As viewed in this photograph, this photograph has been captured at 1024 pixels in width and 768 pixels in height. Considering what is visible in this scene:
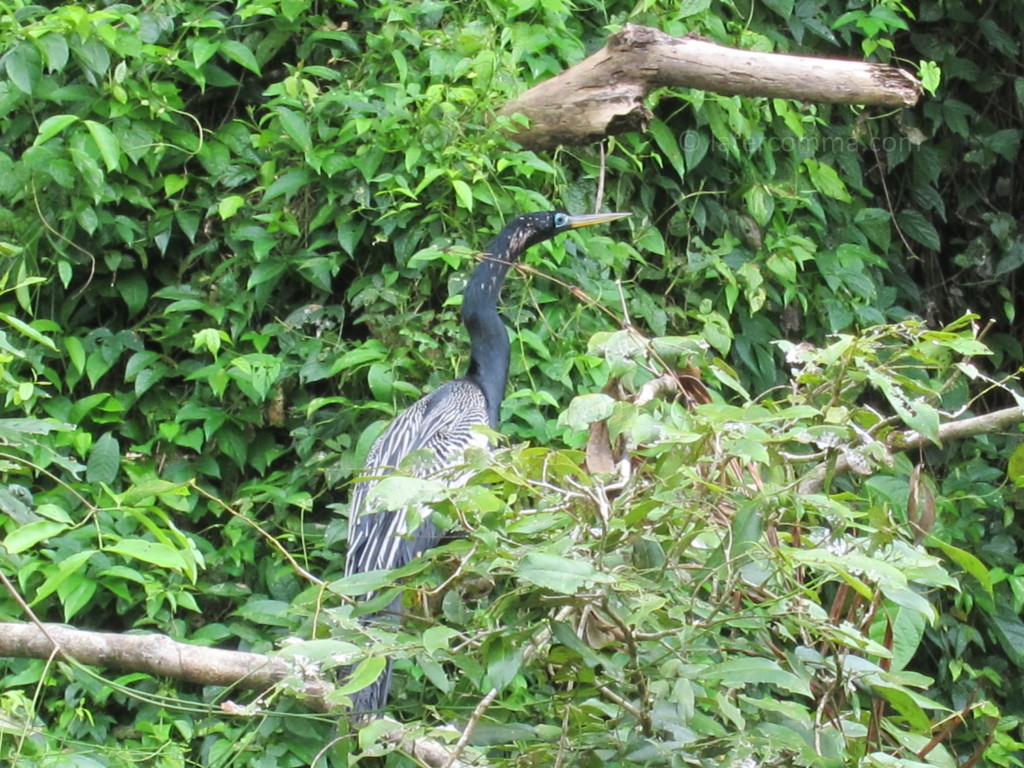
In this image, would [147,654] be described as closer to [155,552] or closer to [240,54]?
[155,552]

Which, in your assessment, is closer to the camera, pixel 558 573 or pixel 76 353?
pixel 558 573

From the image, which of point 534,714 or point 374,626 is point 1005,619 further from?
point 374,626

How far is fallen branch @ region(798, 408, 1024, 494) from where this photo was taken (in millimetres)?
1424

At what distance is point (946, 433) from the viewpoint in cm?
151

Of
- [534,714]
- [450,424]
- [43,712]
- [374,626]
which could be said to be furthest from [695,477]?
[43,712]

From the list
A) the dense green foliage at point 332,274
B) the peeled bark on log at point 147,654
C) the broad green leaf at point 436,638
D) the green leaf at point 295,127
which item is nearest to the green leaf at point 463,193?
the dense green foliage at point 332,274

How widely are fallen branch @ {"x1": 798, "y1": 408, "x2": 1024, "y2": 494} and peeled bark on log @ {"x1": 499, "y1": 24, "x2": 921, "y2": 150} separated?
1331mm

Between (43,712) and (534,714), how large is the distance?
1084 millimetres

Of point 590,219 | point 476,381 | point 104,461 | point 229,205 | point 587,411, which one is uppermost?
point 587,411

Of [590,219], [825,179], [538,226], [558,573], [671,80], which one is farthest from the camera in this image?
[825,179]

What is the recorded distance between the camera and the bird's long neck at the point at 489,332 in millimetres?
2896

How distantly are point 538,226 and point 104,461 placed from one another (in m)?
1.13

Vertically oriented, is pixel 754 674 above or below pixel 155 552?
above

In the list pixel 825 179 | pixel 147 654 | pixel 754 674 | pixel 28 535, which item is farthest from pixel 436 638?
pixel 825 179
